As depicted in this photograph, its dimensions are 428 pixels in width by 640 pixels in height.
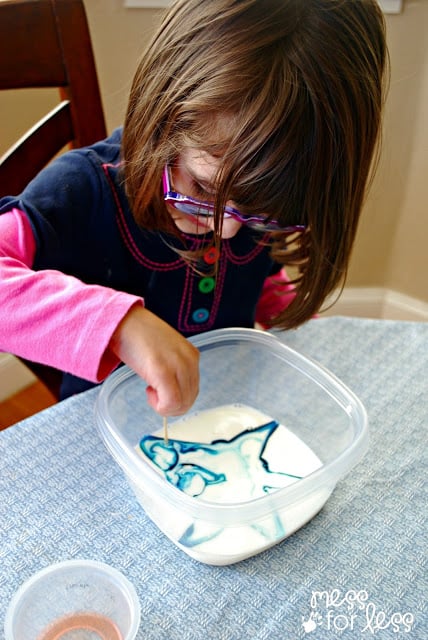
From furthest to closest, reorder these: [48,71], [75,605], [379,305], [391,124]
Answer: [379,305] → [391,124] → [48,71] → [75,605]

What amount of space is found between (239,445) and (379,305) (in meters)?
1.17

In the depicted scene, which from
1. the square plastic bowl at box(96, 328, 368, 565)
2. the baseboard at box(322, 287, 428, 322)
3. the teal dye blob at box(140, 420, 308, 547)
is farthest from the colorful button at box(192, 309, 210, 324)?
the baseboard at box(322, 287, 428, 322)

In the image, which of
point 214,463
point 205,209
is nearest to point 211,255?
point 205,209

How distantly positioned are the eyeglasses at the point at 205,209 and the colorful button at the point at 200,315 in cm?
23

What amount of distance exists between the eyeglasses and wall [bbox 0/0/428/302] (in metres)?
0.56

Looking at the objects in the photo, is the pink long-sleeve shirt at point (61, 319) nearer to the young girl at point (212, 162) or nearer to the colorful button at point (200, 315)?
the young girl at point (212, 162)

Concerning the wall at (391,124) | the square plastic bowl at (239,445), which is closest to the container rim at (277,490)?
the square plastic bowl at (239,445)

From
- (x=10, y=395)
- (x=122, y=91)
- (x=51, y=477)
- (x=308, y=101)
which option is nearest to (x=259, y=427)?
(x=51, y=477)

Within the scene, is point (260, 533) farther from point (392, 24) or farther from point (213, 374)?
point (392, 24)

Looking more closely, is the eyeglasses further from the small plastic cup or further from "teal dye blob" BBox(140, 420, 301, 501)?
the small plastic cup

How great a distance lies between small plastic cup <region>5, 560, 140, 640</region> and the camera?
1.42ft

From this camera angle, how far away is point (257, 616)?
0.47m

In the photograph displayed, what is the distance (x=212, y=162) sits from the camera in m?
0.56

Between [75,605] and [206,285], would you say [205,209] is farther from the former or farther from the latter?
[75,605]
